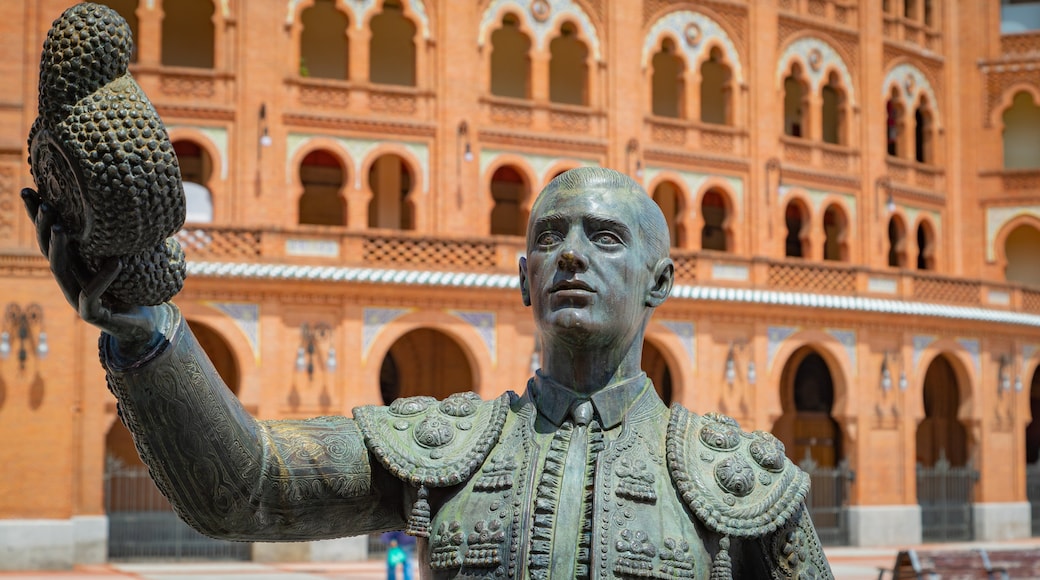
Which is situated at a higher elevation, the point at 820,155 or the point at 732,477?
the point at 820,155

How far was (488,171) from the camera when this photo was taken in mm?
28125

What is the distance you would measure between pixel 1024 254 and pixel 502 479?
36.7 metres

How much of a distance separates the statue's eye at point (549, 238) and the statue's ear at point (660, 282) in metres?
0.23

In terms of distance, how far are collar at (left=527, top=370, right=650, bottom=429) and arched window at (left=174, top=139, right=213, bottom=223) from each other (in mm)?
24096

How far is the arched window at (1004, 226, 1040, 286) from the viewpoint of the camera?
3681cm

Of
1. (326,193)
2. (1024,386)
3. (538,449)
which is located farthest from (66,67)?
(1024,386)

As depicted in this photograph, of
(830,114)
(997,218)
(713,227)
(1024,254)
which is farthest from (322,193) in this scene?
(1024,254)

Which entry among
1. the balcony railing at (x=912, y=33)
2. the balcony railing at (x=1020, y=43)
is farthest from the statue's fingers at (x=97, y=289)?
the balcony railing at (x=1020, y=43)

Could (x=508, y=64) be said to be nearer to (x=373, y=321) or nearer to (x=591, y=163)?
(x=591, y=163)

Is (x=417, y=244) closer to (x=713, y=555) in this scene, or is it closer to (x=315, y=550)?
(x=315, y=550)

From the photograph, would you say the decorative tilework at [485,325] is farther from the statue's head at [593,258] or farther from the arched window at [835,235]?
the statue's head at [593,258]

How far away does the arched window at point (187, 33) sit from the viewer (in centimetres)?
2831

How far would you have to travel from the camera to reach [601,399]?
3.05 meters

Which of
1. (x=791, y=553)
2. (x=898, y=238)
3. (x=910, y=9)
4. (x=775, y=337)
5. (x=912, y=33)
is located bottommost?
(x=791, y=553)
